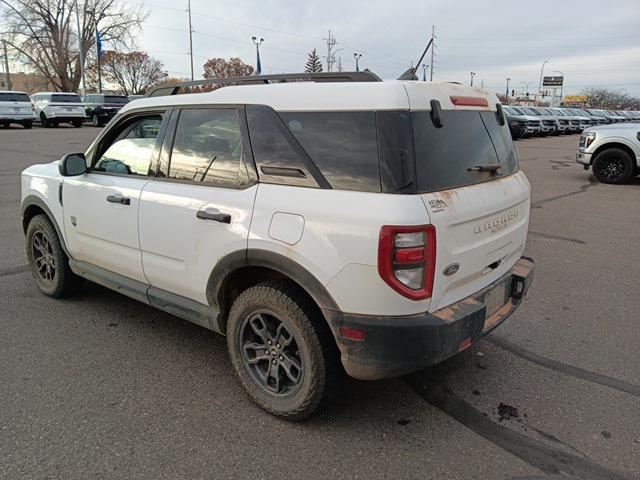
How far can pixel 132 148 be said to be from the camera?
377cm

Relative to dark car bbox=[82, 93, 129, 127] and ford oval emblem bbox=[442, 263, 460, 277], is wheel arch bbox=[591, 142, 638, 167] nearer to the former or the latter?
ford oval emblem bbox=[442, 263, 460, 277]

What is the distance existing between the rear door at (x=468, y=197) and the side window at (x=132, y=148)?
6.44 ft

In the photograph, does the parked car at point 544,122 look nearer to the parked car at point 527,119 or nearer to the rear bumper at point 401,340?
the parked car at point 527,119

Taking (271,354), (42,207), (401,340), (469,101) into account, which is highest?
(469,101)

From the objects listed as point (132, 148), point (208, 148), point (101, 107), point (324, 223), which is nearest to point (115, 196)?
point (132, 148)

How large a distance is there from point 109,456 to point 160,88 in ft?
8.46

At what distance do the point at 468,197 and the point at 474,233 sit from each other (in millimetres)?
193

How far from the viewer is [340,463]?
254cm

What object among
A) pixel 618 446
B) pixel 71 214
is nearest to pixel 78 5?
pixel 71 214

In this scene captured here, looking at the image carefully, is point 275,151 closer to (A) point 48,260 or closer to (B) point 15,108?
(A) point 48,260

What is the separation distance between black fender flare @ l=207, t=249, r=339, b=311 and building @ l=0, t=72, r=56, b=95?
6053cm

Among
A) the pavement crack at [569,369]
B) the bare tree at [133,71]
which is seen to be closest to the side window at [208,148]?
the pavement crack at [569,369]

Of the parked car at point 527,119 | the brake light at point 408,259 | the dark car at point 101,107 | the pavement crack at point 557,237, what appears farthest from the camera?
the dark car at point 101,107

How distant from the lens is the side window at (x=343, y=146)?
2.47 m
